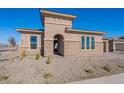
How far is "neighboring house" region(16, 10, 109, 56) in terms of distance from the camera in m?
13.6

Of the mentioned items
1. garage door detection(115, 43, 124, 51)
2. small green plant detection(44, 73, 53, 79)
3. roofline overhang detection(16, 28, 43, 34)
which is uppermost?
roofline overhang detection(16, 28, 43, 34)

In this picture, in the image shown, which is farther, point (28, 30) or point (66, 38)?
point (66, 38)

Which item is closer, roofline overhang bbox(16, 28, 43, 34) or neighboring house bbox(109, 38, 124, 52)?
roofline overhang bbox(16, 28, 43, 34)

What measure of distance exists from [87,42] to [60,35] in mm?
3744

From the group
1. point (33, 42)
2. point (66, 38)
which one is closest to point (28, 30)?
point (33, 42)

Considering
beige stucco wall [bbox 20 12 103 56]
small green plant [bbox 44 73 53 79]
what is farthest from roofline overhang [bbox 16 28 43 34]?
small green plant [bbox 44 73 53 79]

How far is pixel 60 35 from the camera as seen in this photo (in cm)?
1459

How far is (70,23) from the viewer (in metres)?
15.1

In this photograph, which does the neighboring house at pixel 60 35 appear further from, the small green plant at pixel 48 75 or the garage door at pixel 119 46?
the garage door at pixel 119 46

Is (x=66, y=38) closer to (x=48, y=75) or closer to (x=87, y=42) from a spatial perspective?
(x=87, y=42)

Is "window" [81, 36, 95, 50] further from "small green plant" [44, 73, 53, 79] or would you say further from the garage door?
the garage door

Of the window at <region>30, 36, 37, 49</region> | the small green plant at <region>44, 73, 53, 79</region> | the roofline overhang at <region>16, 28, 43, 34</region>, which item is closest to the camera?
the small green plant at <region>44, 73, 53, 79</region>

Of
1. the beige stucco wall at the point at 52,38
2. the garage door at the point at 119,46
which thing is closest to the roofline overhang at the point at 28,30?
the beige stucco wall at the point at 52,38

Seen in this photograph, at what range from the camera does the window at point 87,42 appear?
15.1m
